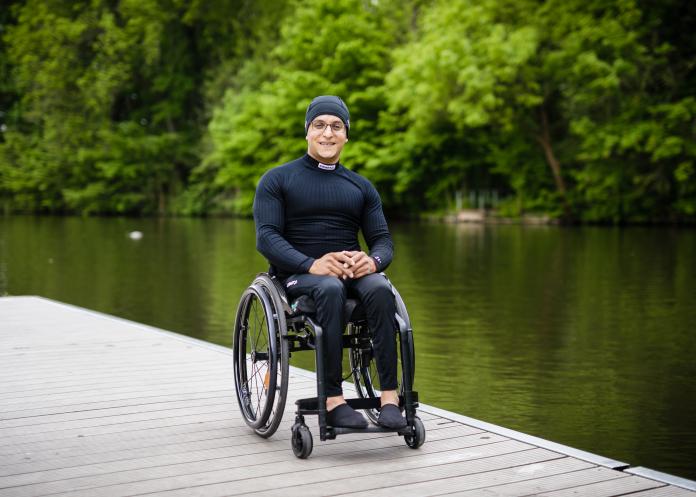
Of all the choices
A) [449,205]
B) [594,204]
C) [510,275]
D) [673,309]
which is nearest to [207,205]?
[449,205]

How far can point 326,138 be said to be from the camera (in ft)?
13.5

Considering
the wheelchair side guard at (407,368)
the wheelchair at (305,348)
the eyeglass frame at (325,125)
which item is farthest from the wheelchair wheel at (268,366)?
the eyeglass frame at (325,125)

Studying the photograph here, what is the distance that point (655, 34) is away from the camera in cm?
2952

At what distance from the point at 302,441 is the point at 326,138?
1.31 metres

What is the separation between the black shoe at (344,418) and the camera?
3723 millimetres

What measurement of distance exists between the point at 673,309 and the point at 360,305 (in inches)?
273

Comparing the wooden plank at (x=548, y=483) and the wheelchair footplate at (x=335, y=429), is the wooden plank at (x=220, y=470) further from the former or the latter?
the wooden plank at (x=548, y=483)

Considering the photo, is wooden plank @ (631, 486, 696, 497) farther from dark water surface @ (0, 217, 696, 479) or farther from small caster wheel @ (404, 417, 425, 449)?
dark water surface @ (0, 217, 696, 479)

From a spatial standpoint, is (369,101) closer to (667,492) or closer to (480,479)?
(480,479)

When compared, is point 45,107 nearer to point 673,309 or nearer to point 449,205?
point 449,205

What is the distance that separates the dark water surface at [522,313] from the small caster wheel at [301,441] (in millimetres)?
1736

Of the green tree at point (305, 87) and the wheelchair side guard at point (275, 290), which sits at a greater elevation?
the green tree at point (305, 87)

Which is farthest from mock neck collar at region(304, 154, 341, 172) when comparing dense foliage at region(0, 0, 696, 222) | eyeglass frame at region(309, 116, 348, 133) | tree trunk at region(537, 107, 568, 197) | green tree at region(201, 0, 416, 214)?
green tree at region(201, 0, 416, 214)

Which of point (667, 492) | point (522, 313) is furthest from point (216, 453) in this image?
point (522, 313)
